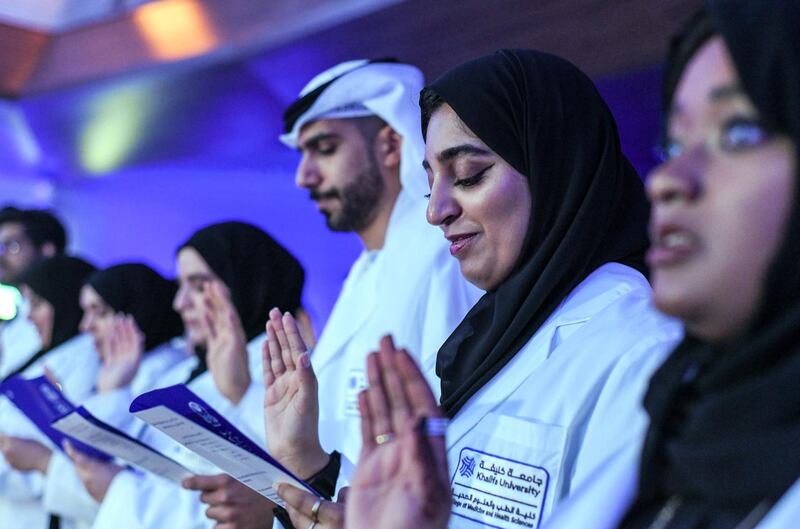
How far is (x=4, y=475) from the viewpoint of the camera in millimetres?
3389

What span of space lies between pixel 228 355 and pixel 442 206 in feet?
3.86

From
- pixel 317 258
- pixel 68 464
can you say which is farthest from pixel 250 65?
pixel 68 464

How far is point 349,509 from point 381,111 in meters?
1.85

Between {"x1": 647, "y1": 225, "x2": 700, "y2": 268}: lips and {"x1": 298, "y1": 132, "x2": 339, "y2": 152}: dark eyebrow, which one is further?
{"x1": 298, "y1": 132, "x2": 339, "y2": 152}: dark eyebrow

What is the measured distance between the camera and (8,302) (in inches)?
203

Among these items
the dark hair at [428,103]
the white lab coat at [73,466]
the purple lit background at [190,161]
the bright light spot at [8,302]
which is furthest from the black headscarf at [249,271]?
the bright light spot at [8,302]

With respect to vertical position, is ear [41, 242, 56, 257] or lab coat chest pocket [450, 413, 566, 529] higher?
ear [41, 242, 56, 257]

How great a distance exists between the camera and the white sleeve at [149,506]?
2508mm

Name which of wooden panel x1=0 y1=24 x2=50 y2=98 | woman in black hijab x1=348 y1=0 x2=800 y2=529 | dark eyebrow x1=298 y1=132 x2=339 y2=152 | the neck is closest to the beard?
the neck

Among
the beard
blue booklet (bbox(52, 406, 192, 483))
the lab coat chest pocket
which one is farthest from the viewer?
the beard

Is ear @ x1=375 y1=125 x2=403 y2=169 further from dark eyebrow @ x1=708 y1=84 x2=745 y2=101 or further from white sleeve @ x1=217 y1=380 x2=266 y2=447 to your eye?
dark eyebrow @ x1=708 y1=84 x2=745 y2=101

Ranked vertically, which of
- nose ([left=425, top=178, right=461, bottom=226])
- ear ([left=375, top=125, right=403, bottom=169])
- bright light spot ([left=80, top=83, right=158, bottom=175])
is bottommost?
nose ([left=425, top=178, right=461, bottom=226])

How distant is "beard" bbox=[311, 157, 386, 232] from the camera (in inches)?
110

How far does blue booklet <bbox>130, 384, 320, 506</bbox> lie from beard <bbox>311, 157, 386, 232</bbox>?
1207 millimetres
